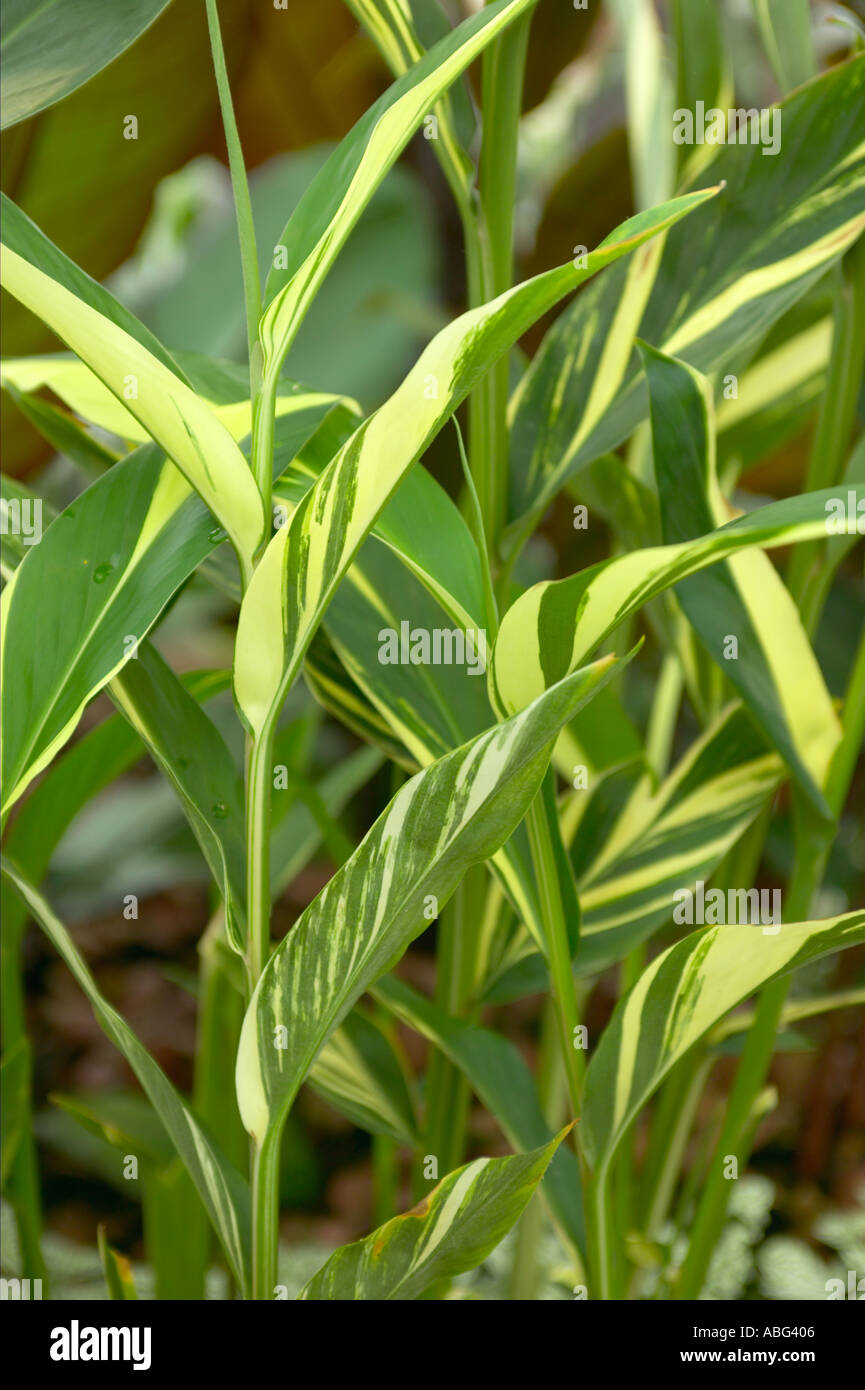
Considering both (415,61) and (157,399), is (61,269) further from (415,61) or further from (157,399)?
(415,61)

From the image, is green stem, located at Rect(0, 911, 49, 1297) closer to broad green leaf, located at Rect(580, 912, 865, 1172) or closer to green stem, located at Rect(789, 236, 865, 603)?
broad green leaf, located at Rect(580, 912, 865, 1172)

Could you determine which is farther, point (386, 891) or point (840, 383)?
point (840, 383)

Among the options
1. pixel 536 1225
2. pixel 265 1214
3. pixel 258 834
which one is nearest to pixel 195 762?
pixel 258 834

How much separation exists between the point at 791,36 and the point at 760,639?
0.29 m

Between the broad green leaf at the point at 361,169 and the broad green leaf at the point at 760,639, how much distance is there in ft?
0.53

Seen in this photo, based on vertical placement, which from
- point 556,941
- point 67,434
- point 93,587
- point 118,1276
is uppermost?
point 67,434

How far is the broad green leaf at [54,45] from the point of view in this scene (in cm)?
45

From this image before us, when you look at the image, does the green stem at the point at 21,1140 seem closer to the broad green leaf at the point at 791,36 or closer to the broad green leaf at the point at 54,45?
the broad green leaf at the point at 54,45

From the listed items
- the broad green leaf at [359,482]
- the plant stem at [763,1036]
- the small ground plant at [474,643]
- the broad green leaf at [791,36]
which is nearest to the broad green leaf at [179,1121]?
the small ground plant at [474,643]

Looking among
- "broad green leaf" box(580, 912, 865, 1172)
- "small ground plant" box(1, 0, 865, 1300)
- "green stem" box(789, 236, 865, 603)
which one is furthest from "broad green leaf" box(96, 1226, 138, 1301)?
"green stem" box(789, 236, 865, 603)

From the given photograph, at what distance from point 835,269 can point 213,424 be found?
321mm

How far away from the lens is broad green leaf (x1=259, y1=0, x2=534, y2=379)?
331mm

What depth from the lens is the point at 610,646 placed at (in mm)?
750

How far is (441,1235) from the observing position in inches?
Answer: 14.7
